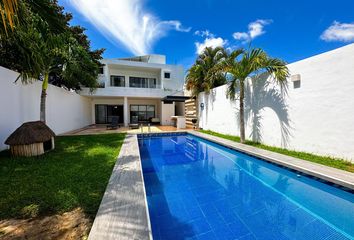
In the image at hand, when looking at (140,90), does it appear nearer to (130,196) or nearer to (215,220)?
(130,196)

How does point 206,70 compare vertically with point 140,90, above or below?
above

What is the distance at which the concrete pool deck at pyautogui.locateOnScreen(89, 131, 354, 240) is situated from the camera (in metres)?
2.23

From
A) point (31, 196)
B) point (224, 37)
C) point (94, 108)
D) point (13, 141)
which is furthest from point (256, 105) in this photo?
point (94, 108)

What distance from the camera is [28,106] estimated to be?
7.89m

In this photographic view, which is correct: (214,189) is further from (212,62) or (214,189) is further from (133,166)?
(212,62)

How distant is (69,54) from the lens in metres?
7.86

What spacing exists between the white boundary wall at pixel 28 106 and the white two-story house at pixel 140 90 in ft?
15.5

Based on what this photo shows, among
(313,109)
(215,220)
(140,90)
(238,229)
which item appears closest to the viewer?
(238,229)

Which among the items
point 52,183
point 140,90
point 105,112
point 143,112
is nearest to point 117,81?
point 105,112

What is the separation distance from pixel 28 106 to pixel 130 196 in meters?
7.94

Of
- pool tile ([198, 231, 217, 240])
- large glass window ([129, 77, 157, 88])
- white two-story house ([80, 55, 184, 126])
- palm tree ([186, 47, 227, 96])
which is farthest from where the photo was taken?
large glass window ([129, 77, 157, 88])

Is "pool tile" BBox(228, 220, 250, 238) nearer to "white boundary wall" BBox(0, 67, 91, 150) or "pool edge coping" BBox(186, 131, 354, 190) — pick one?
"pool edge coping" BBox(186, 131, 354, 190)

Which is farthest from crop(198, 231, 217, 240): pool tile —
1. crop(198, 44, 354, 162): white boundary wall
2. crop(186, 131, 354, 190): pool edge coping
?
crop(198, 44, 354, 162): white boundary wall

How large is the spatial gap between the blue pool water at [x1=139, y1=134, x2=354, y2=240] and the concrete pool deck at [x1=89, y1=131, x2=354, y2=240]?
28 centimetres
